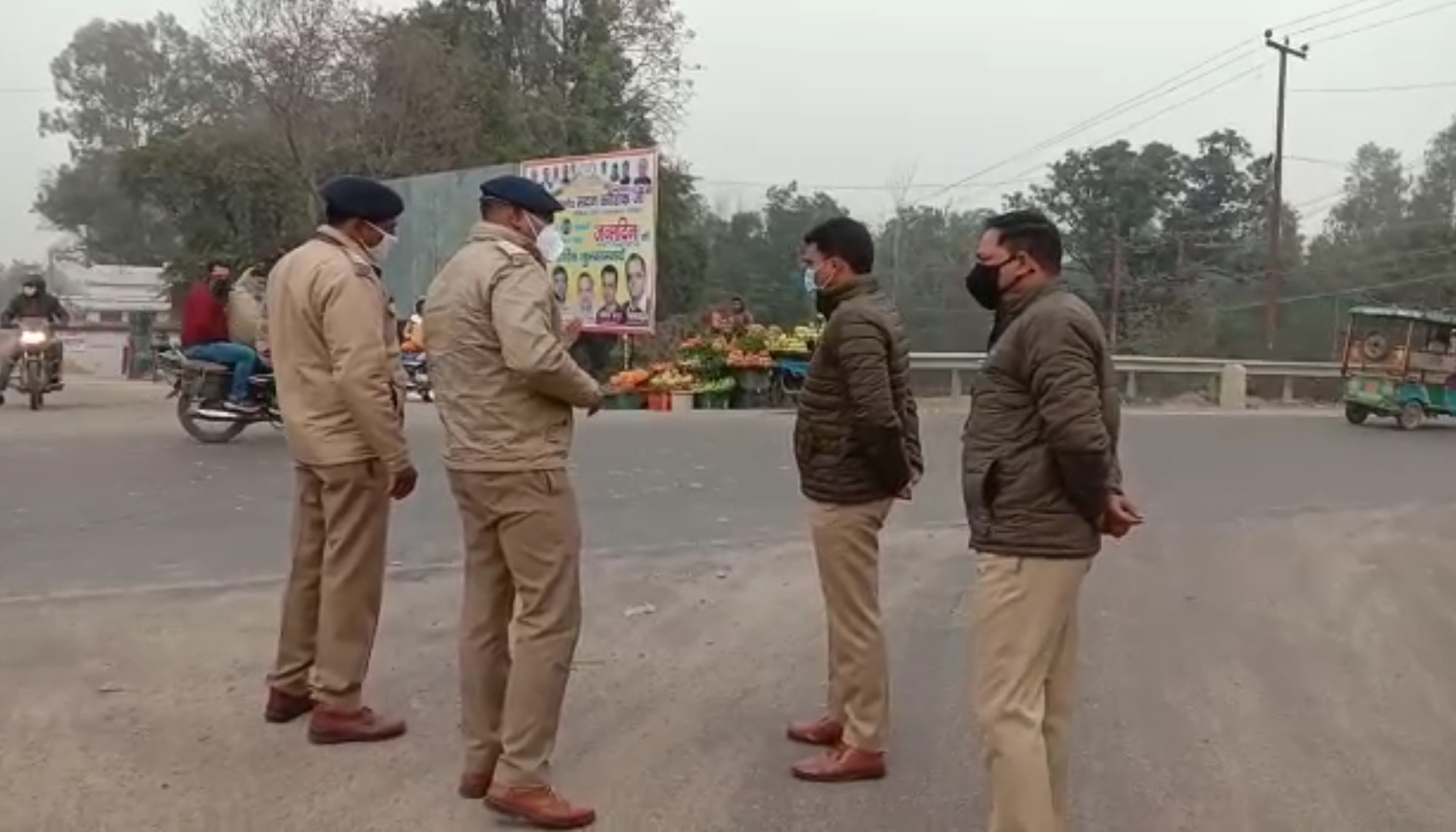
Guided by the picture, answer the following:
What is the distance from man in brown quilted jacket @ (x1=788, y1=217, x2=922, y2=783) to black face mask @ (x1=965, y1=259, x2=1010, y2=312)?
0.63m

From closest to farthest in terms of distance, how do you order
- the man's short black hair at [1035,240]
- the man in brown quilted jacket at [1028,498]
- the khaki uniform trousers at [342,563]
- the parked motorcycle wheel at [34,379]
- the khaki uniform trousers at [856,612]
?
the man in brown quilted jacket at [1028,498]
the man's short black hair at [1035,240]
the khaki uniform trousers at [856,612]
the khaki uniform trousers at [342,563]
the parked motorcycle wheel at [34,379]

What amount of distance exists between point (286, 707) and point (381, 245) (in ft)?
5.37

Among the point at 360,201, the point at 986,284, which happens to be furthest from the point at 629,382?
the point at 986,284

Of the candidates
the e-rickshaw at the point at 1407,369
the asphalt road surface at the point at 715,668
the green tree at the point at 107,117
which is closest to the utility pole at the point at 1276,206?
the e-rickshaw at the point at 1407,369

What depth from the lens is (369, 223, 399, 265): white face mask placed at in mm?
5094

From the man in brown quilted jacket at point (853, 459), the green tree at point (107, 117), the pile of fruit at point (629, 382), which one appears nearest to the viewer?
the man in brown quilted jacket at point (853, 459)

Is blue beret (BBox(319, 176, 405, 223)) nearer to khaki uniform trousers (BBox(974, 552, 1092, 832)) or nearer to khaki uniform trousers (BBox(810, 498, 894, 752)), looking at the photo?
khaki uniform trousers (BBox(810, 498, 894, 752))

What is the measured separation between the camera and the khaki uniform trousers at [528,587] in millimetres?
4328

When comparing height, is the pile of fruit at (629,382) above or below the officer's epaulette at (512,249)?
below

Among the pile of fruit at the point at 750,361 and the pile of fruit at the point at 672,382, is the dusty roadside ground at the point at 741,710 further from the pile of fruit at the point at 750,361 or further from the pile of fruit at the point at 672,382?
the pile of fruit at the point at 672,382

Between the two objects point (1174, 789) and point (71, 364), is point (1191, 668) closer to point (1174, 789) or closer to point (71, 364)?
point (1174, 789)

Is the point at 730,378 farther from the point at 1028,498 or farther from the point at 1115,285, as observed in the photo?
the point at 1115,285

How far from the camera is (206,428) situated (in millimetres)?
13820

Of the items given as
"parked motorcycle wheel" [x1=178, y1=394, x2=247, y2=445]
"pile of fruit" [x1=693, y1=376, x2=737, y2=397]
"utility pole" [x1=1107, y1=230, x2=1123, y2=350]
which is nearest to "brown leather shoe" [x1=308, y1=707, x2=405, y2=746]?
"parked motorcycle wheel" [x1=178, y1=394, x2=247, y2=445]
